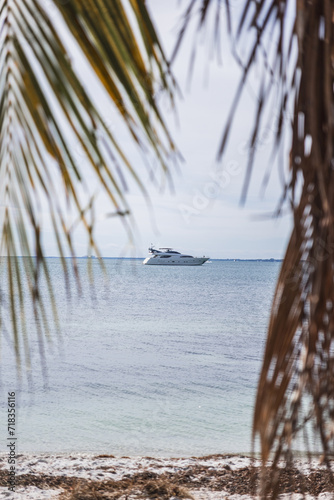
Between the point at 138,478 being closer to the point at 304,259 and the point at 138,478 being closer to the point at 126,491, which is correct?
the point at 126,491

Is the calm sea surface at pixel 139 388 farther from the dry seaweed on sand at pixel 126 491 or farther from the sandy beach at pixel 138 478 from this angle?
the dry seaweed on sand at pixel 126 491

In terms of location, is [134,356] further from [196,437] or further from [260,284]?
[260,284]

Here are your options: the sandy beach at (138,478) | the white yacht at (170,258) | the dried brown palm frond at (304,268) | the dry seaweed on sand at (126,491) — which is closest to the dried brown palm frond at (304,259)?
the dried brown palm frond at (304,268)

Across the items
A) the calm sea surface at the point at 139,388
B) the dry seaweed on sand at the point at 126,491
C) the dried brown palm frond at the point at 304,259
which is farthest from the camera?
the calm sea surface at the point at 139,388

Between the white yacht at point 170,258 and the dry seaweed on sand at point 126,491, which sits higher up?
the white yacht at point 170,258

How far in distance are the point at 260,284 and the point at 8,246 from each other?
192ft

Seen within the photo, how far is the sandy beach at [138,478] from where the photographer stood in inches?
199

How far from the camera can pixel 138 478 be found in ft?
18.4

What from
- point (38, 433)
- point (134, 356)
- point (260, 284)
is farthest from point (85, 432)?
point (260, 284)

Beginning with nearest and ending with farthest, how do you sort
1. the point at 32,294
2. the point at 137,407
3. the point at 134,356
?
the point at 32,294 < the point at 137,407 < the point at 134,356

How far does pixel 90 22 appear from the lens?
53 cm

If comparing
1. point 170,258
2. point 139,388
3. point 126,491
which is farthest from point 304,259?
point 170,258

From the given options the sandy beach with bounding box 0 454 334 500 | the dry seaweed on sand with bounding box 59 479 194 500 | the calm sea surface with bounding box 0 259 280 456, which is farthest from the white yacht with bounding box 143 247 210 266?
the dry seaweed on sand with bounding box 59 479 194 500

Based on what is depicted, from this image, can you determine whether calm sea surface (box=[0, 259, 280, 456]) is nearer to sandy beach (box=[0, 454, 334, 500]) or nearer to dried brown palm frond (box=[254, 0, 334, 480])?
dried brown palm frond (box=[254, 0, 334, 480])
